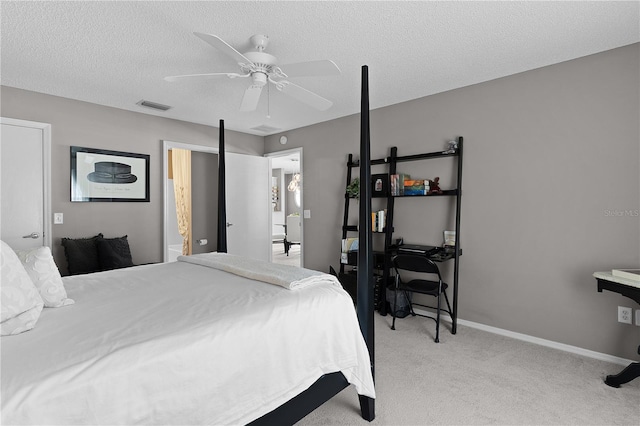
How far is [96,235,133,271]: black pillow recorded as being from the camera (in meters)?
3.54

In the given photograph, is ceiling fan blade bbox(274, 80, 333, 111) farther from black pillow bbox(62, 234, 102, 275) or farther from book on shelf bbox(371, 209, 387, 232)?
black pillow bbox(62, 234, 102, 275)

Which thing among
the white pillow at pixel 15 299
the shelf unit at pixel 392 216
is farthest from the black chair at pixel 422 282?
the white pillow at pixel 15 299

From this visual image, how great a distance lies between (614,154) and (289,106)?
120 inches

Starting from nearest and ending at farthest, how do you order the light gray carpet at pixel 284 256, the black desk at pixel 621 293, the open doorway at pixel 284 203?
1. the black desk at pixel 621 293
2. the light gray carpet at pixel 284 256
3. the open doorway at pixel 284 203

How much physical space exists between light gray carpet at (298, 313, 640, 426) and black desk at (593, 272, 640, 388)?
2.3 inches

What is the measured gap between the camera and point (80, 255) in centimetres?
346

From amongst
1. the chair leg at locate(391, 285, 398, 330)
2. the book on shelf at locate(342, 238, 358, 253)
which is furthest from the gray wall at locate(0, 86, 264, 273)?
the chair leg at locate(391, 285, 398, 330)

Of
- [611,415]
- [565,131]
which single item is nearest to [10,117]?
[565,131]

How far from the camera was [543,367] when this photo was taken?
254cm

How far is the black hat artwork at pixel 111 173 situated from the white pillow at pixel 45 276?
103 inches

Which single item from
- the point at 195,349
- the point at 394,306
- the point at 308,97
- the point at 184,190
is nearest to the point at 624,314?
the point at 394,306

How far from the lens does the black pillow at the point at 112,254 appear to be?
3543mm

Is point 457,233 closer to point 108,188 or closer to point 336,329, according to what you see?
point 336,329

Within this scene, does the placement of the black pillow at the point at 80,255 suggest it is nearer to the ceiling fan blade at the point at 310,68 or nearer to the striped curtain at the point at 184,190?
the striped curtain at the point at 184,190
